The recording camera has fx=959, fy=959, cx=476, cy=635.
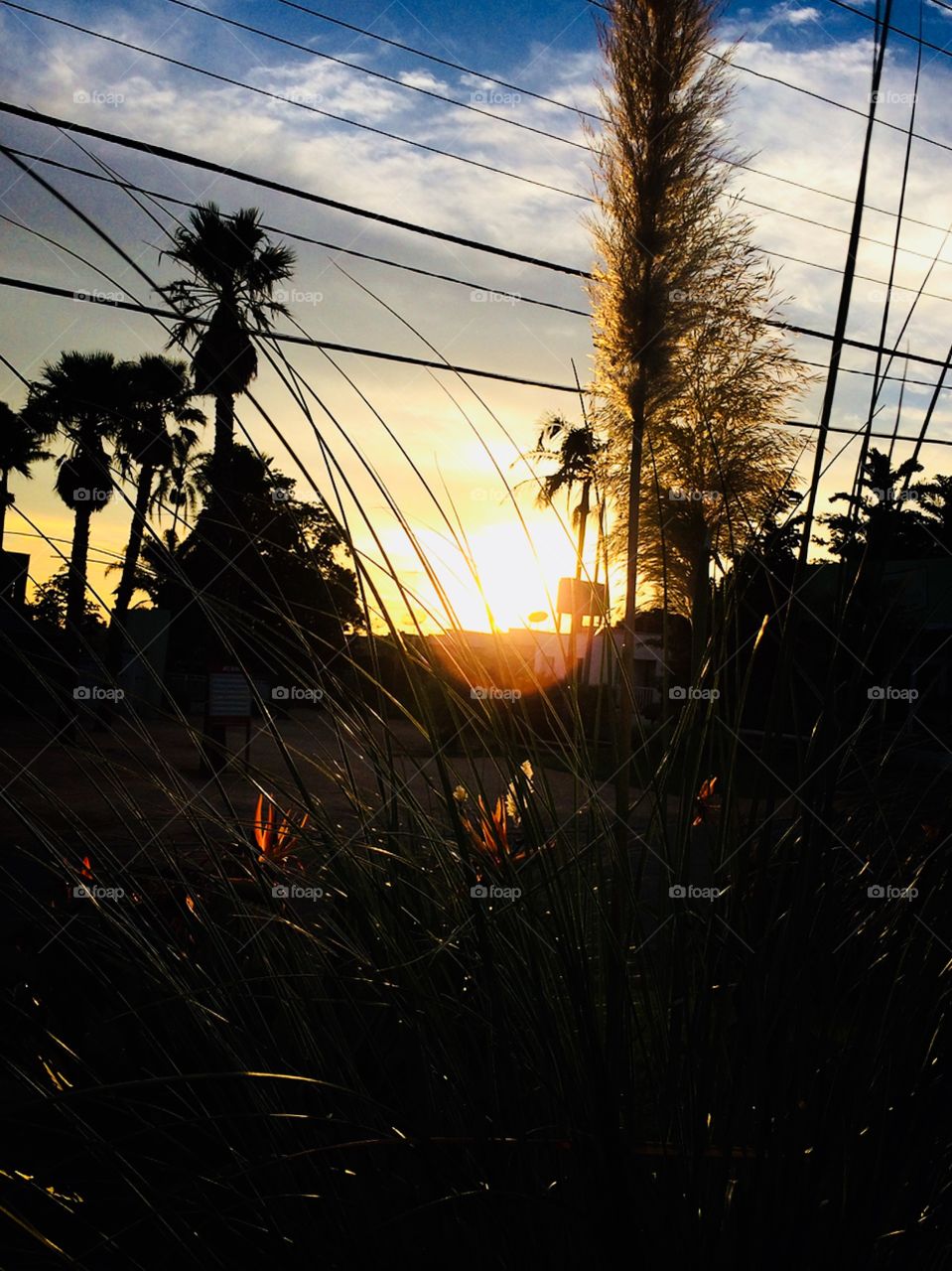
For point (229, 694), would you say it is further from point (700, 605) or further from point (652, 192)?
point (700, 605)

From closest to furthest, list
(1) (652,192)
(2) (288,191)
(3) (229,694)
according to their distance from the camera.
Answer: (1) (652,192) < (2) (288,191) < (3) (229,694)

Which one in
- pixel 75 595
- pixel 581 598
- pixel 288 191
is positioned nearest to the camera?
pixel 75 595

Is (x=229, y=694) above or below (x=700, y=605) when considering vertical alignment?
below

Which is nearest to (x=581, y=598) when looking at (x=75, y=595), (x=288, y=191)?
(x=75, y=595)

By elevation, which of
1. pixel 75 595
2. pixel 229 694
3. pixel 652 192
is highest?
pixel 652 192

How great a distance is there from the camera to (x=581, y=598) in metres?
1.88

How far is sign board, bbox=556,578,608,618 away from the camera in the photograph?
175cm

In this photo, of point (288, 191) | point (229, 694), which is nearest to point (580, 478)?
point (288, 191)

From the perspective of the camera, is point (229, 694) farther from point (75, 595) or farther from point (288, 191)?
point (75, 595)

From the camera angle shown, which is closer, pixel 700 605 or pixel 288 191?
pixel 700 605

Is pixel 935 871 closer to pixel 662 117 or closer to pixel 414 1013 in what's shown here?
pixel 414 1013

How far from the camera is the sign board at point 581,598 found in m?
1.75

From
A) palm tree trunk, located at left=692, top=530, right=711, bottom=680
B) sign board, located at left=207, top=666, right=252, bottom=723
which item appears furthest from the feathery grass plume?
sign board, located at left=207, top=666, right=252, bottom=723

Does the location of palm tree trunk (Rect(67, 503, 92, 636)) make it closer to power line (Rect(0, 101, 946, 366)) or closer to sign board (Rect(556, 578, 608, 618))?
sign board (Rect(556, 578, 608, 618))
